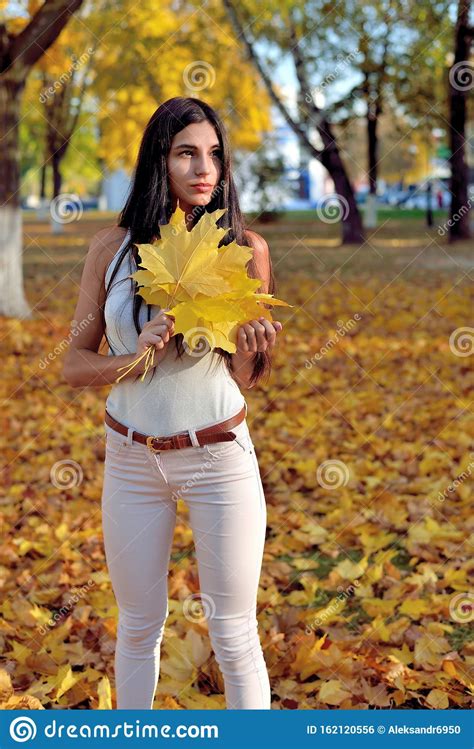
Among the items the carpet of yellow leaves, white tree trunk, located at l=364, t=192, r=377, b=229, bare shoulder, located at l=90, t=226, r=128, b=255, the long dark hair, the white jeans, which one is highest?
white tree trunk, located at l=364, t=192, r=377, b=229

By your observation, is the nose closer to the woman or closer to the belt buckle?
the woman

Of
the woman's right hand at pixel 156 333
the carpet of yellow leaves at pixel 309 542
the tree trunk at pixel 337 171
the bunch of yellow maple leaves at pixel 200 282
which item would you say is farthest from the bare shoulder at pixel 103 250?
the tree trunk at pixel 337 171

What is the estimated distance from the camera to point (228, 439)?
2.14 m

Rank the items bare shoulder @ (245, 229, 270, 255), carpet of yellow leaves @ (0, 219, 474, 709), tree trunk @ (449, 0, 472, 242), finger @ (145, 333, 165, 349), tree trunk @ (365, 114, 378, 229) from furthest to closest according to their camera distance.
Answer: tree trunk @ (365, 114, 378, 229), tree trunk @ (449, 0, 472, 242), carpet of yellow leaves @ (0, 219, 474, 709), bare shoulder @ (245, 229, 270, 255), finger @ (145, 333, 165, 349)

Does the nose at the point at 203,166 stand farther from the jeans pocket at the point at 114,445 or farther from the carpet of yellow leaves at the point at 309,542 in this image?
the carpet of yellow leaves at the point at 309,542

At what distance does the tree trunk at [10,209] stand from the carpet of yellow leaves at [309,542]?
59.3 inches

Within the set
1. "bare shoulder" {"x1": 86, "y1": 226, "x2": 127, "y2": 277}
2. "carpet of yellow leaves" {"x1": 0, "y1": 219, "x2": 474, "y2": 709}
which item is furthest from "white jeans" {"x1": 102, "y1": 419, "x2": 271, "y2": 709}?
"carpet of yellow leaves" {"x1": 0, "y1": 219, "x2": 474, "y2": 709}

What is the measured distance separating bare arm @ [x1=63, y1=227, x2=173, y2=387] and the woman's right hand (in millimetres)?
95

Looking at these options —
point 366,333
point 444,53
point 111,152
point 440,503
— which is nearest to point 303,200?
point 111,152

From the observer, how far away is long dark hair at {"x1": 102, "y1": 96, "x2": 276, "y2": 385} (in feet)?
7.02

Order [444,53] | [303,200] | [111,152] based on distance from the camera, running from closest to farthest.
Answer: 1. [444,53]
2. [111,152]
3. [303,200]

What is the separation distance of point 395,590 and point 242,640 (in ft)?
5.72

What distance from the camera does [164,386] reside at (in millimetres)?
2141

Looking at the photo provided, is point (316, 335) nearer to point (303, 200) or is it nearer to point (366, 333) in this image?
point (366, 333)
